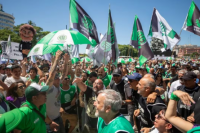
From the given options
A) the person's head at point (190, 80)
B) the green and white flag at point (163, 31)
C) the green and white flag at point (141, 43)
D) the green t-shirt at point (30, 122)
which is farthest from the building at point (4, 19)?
the person's head at point (190, 80)

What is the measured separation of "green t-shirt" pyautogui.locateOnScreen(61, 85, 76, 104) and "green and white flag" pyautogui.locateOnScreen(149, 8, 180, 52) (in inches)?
244

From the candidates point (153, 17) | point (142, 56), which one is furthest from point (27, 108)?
point (153, 17)

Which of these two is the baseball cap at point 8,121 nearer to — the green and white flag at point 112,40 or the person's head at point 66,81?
the person's head at point 66,81

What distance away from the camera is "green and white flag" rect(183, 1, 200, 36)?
7719mm

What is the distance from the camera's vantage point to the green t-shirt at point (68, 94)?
4066mm

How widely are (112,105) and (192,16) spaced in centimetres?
801

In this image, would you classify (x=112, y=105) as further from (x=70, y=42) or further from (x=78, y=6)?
(x=78, y=6)

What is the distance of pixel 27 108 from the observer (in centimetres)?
200

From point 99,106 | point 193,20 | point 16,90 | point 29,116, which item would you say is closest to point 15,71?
point 16,90

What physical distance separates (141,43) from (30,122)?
6.79m

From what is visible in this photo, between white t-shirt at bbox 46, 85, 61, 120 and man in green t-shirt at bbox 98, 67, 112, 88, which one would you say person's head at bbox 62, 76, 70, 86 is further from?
man in green t-shirt at bbox 98, 67, 112, 88

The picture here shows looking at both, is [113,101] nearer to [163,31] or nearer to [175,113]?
[175,113]

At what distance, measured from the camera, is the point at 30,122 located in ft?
6.38

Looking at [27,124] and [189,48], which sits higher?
[189,48]
